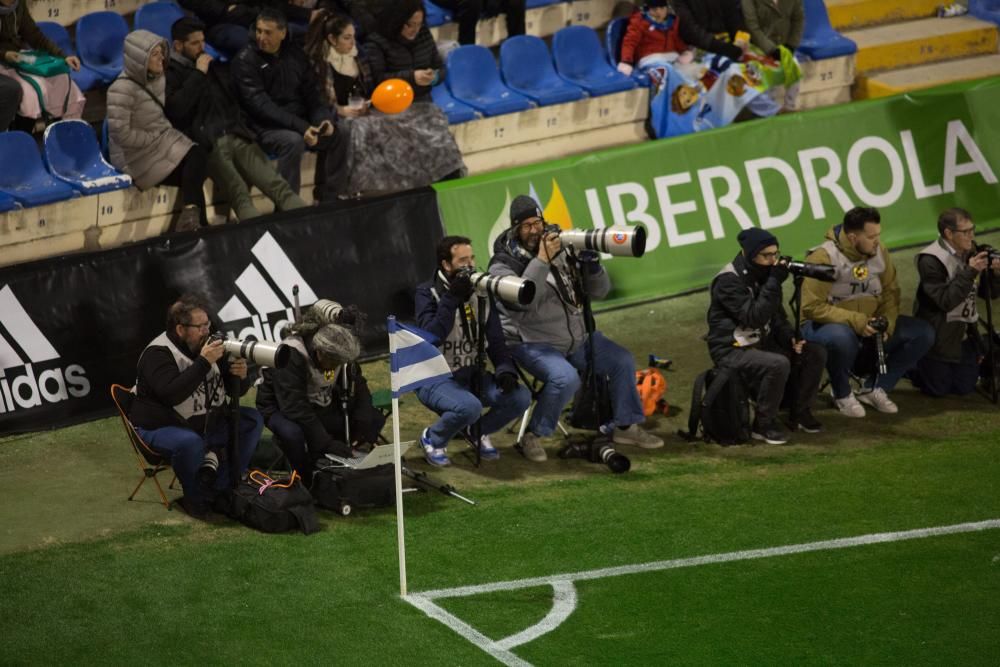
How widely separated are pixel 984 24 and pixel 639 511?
10792mm

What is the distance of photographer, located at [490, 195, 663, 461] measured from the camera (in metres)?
11.8

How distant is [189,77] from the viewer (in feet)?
46.5

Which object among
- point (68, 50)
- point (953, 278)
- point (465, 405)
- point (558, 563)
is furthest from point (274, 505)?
point (68, 50)

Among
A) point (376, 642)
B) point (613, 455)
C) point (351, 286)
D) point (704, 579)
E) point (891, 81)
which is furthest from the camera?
point (891, 81)

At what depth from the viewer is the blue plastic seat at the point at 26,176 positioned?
1364 centimetres

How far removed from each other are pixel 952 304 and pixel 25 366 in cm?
715

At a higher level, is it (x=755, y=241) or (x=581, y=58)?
(x=581, y=58)

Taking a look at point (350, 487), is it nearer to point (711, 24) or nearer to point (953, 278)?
point (953, 278)

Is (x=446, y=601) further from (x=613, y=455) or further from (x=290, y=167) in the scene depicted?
(x=290, y=167)

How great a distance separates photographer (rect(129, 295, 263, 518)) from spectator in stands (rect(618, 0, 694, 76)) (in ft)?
25.1

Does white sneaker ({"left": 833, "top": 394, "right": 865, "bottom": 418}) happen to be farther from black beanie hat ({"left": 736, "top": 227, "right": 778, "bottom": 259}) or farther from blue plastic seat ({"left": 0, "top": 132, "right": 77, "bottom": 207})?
blue plastic seat ({"left": 0, "top": 132, "right": 77, "bottom": 207})

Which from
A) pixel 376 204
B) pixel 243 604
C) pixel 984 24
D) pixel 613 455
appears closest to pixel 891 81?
pixel 984 24

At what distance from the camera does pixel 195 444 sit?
10617 millimetres

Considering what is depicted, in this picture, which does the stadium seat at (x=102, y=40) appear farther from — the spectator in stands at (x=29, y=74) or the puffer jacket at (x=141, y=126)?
the puffer jacket at (x=141, y=126)
